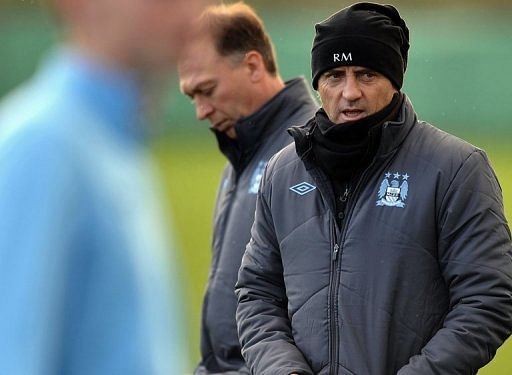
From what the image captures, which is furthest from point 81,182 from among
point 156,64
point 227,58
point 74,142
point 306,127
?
point 227,58

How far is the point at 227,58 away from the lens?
14.2 feet

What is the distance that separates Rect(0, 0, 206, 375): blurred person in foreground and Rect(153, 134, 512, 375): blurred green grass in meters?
8.84

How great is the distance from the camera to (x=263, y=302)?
3.34 meters

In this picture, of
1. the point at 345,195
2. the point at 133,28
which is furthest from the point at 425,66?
the point at 133,28

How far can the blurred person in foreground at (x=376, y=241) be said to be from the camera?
3.04 metres

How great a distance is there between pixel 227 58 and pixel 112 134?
2958mm

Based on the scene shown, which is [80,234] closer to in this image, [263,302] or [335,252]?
[335,252]

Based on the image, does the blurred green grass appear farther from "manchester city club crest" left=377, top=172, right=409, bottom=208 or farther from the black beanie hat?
"manchester city club crest" left=377, top=172, right=409, bottom=208

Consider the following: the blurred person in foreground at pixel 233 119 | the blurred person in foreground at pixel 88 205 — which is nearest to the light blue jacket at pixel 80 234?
the blurred person in foreground at pixel 88 205

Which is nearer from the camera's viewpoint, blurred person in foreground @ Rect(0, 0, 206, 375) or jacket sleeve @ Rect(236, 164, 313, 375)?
blurred person in foreground @ Rect(0, 0, 206, 375)

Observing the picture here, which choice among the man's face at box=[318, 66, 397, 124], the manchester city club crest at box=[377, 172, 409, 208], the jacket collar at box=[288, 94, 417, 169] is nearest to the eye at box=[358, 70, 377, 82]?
the man's face at box=[318, 66, 397, 124]

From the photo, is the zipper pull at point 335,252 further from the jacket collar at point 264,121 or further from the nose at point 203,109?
the nose at point 203,109

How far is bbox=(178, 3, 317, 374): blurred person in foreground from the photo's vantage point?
3979 millimetres

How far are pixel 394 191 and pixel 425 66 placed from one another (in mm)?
10043
